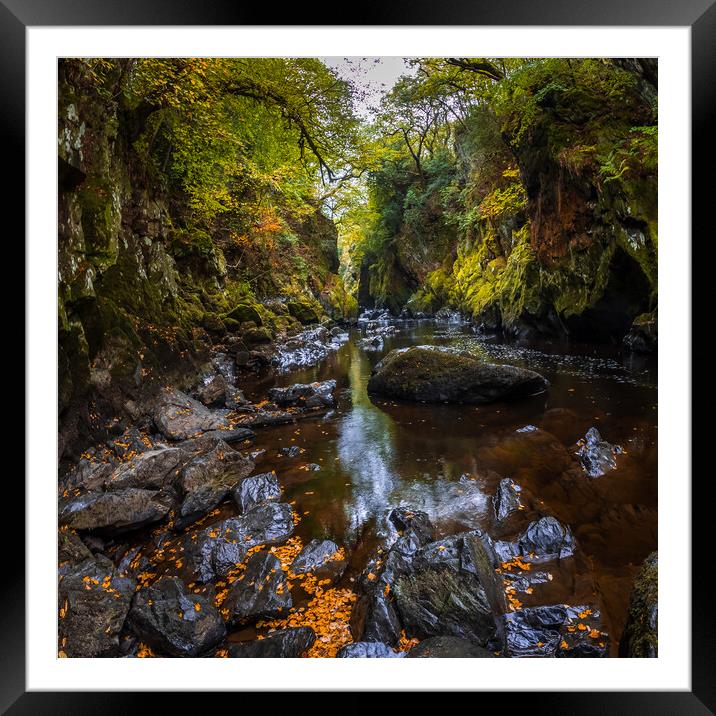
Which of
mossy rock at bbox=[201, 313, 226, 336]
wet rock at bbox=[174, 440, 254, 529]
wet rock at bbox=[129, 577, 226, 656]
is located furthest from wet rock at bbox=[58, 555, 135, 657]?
mossy rock at bbox=[201, 313, 226, 336]

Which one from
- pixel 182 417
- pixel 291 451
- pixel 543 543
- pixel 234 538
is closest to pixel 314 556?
pixel 234 538

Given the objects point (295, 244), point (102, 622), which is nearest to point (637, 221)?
point (102, 622)

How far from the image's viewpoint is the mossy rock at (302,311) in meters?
18.6

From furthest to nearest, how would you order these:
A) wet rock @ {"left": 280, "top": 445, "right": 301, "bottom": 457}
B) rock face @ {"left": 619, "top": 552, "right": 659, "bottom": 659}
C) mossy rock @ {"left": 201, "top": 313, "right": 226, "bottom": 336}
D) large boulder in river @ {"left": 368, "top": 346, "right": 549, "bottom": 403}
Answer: mossy rock @ {"left": 201, "top": 313, "right": 226, "bottom": 336} → large boulder in river @ {"left": 368, "top": 346, "right": 549, "bottom": 403} → wet rock @ {"left": 280, "top": 445, "right": 301, "bottom": 457} → rock face @ {"left": 619, "top": 552, "right": 659, "bottom": 659}

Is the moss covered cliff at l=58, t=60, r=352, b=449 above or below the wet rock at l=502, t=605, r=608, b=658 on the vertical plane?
above

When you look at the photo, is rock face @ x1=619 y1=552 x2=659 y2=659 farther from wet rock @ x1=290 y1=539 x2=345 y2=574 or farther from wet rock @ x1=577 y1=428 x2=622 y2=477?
wet rock @ x1=577 y1=428 x2=622 y2=477

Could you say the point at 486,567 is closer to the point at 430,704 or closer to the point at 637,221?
the point at 430,704

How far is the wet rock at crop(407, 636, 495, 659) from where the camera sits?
1984 millimetres

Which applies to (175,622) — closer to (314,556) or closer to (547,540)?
(314,556)

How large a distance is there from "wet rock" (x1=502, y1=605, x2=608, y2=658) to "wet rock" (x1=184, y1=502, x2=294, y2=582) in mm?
2072
